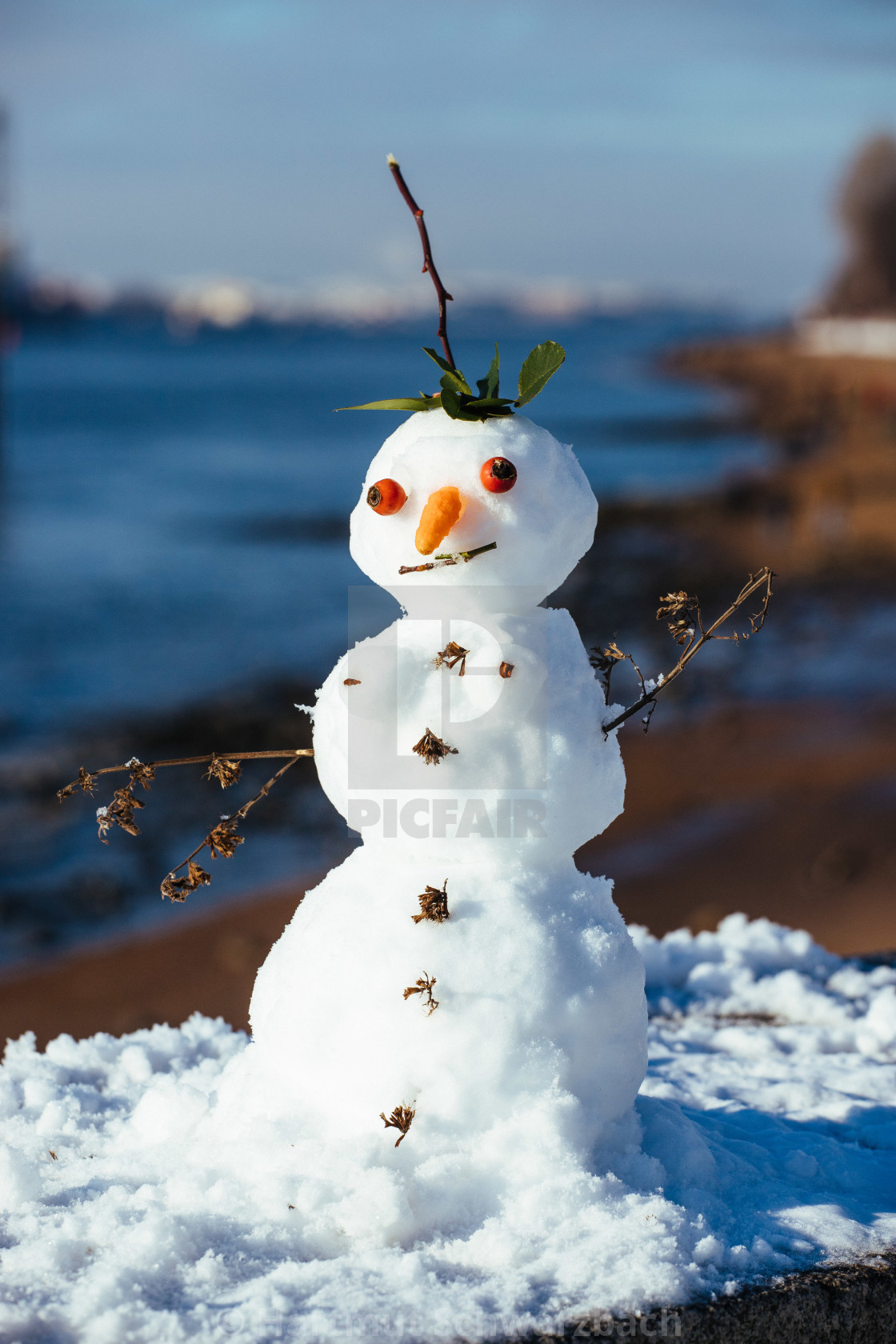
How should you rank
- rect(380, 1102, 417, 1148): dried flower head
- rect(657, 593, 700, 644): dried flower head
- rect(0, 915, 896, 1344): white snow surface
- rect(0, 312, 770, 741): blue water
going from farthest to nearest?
rect(0, 312, 770, 741): blue water < rect(657, 593, 700, 644): dried flower head < rect(380, 1102, 417, 1148): dried flower head < rect(0, 915, 896, 1344): white snow surface

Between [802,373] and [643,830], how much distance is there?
3332 cm

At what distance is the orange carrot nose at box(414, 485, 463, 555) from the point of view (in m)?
2.24

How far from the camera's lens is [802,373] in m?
37.5

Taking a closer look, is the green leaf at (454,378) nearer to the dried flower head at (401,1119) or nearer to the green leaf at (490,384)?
the green leaf at (490,384)

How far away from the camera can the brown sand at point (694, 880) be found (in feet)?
18.4

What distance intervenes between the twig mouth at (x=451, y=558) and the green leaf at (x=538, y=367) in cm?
31

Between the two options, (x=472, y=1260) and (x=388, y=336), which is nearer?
(x=472, y=1260)

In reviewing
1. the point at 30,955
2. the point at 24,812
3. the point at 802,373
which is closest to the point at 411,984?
the point at 30,955

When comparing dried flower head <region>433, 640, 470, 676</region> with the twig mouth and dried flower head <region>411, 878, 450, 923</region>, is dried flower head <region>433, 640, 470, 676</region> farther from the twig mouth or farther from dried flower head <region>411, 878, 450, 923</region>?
dried flower head <region>411, 878, 450, 923</region>

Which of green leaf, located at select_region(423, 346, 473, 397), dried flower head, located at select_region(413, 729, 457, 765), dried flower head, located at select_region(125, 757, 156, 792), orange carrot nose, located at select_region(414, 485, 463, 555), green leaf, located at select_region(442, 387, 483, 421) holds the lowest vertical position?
dried flower head, located at select_region(125, 757, 156, 792)

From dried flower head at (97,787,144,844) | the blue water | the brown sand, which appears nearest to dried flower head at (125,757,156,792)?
dried flower head at (97,787,144,844)

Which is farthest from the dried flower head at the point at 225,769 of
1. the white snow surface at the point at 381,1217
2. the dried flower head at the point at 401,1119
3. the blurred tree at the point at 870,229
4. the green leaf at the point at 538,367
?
the blurred tree at the point at 870,229

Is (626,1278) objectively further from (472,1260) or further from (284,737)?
(284,737)

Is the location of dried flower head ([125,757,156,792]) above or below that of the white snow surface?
above
